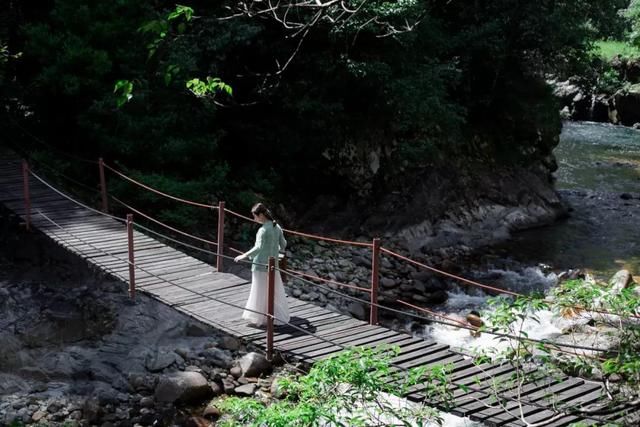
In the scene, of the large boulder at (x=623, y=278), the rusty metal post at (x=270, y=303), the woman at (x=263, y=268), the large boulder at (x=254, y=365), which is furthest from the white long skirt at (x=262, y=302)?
the large boulder at (x=623, y=278)

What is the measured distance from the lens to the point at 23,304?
11.4 m

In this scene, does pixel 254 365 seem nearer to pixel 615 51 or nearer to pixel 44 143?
pixel 44 143

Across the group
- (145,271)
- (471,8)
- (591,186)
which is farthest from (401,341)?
(591,186)

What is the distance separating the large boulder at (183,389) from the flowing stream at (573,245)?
150 inches

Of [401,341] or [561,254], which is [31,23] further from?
[561,254]

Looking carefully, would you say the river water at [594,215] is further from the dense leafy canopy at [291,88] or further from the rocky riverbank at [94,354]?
the rocky riverbank at [94,354]

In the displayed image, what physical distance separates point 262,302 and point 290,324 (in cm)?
73

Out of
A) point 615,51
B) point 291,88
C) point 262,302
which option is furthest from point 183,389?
point 615,51

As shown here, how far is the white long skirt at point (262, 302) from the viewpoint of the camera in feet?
26.4

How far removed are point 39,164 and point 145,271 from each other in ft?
19.5

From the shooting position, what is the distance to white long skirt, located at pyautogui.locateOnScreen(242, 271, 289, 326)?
26.4 feet

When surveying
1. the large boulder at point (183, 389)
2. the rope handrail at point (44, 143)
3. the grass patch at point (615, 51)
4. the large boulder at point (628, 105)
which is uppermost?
the grass patch at point (615, 51)

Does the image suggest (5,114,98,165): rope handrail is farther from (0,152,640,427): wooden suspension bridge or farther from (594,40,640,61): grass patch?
(594,40,640,61): grass patch

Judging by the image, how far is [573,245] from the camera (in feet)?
56.2
